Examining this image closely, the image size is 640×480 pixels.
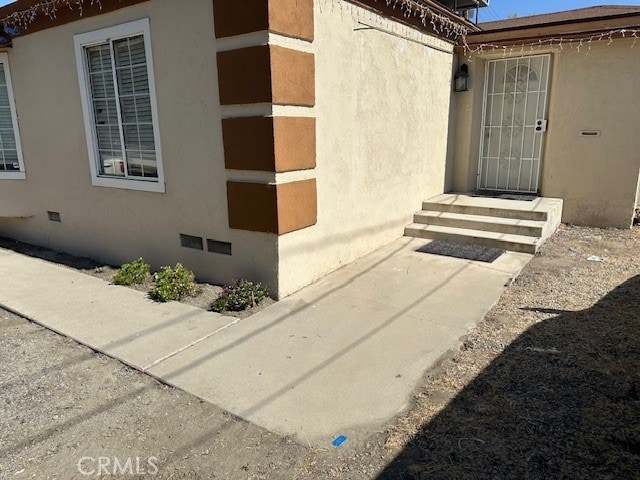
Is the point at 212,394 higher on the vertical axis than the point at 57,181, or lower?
lower

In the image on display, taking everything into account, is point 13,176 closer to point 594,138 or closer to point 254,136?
point 254,136

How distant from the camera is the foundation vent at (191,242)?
16.3 ft

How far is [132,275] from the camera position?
16.9 ft

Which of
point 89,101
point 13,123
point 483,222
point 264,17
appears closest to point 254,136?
point 264,17

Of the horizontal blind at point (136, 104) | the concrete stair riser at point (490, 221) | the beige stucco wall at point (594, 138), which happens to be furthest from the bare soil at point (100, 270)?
the beige stucco wall at point (594, 138)

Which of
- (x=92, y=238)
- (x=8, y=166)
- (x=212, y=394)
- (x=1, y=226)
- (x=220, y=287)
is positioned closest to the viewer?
(x=212, y=394)

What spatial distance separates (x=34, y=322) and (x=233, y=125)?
2589 mm

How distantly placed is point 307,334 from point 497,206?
4.02 m

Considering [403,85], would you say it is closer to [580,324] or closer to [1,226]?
[580,324]

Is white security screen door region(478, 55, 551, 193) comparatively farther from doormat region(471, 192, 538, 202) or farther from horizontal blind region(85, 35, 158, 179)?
horizontal blind region(85, 35, 158, 179)

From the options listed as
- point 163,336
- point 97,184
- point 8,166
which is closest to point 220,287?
point 163,336

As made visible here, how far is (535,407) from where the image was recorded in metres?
2.71

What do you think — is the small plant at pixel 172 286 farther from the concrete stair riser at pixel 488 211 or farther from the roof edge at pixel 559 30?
the roof edge at pixel 559 30

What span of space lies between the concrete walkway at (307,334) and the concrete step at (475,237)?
234 millimetres
